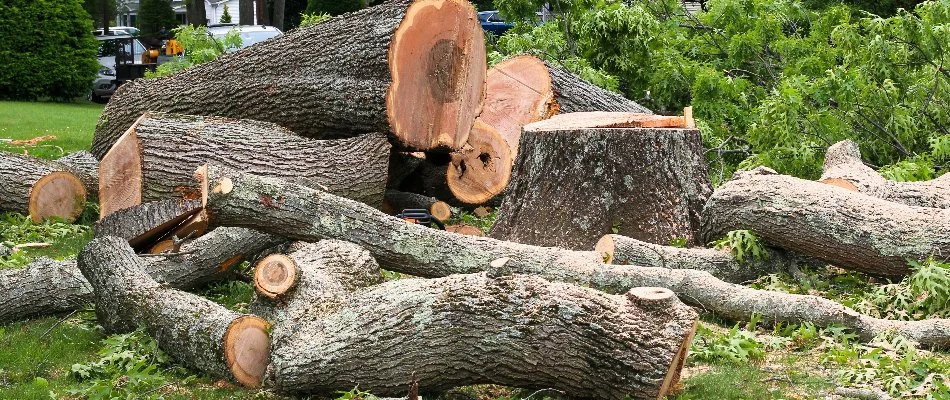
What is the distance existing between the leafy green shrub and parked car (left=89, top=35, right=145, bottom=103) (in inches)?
36.5

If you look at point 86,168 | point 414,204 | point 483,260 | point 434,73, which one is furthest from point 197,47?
point 483,260

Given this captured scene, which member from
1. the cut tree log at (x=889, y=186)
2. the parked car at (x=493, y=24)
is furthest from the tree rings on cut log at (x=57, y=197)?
the parked car at (x=493, y=24)

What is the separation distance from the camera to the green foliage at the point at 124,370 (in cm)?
454

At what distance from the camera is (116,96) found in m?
9.70

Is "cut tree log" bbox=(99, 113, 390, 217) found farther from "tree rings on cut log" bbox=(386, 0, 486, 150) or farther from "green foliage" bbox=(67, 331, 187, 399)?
"green foliage" bbox=(67, 331, 187, 399)

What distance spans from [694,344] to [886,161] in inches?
184

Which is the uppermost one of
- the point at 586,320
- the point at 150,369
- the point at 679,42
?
the point at 679,42

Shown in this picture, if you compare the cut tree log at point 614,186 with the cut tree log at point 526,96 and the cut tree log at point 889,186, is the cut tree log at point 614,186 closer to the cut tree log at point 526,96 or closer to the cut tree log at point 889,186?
the cut tree log at point 889,186

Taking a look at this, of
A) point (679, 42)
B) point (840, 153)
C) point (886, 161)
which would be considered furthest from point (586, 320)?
point (679, 42)

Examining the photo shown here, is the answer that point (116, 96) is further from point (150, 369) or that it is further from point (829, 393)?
point (829, 393)

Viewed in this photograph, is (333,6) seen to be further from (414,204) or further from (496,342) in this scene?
(496,342)

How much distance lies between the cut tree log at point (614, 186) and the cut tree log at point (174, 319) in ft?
8.48

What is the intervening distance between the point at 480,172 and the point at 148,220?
325 centimetres

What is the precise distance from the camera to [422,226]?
564 cm
